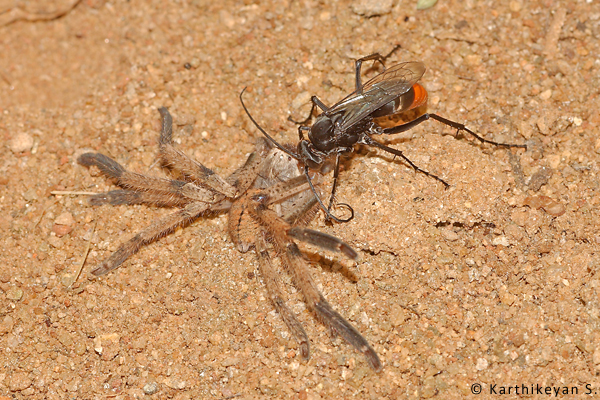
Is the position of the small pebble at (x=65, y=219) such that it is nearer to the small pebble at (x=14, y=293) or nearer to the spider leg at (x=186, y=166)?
the small pebble at (x=14, y=293)

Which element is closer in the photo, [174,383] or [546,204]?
[174,383]

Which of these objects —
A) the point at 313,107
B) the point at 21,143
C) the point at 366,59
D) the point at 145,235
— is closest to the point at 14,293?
Answer: the point at 145,235

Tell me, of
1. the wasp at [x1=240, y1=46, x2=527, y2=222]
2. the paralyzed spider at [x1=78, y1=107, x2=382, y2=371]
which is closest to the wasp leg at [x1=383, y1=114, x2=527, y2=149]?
the wasp at [x1=240, y1=46, x2=527, y2=222]

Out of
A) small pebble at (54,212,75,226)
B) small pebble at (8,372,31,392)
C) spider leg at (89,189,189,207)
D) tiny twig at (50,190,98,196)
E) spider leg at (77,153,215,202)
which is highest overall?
spider leg at (77,153,215,202)

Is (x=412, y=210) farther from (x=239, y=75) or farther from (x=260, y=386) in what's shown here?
(x=239, y=75)

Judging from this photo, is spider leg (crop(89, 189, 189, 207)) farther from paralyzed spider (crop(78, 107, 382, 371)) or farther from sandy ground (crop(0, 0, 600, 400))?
sandy ground (crop(0, 0, 600, 400))

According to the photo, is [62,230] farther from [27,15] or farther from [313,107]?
[27,15]
